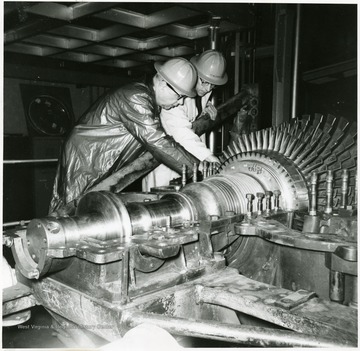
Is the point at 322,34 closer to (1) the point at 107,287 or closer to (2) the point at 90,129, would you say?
(2) the point at 90,129

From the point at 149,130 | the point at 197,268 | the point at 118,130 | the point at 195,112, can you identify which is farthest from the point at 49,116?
the point at 197,268

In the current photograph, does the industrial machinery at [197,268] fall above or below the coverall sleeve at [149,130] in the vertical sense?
below

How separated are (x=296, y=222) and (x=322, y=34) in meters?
3.87

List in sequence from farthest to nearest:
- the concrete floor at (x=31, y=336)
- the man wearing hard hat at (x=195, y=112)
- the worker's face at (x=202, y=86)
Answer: the worker's face at (x=202, y=86) → the man wearing hard hat at (x=195, y=112) → the concrete floor at (x=31, y=336)

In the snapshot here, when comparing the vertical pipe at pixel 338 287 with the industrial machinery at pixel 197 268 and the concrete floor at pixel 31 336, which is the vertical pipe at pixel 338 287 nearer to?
the industrial machinery at pixel 197 268

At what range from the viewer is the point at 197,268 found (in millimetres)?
1426

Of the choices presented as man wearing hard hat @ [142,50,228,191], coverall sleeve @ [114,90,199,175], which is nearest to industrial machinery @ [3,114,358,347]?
coverall sleeve @ [114,90,199,175]

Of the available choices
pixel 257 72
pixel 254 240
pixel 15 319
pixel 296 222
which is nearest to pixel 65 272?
pixel 15 319

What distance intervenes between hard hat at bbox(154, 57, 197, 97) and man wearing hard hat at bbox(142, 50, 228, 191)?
0.38 m

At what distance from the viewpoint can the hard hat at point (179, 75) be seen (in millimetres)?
2746

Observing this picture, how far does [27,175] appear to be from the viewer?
5.66m

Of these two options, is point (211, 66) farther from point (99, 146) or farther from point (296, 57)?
point (99, 146)

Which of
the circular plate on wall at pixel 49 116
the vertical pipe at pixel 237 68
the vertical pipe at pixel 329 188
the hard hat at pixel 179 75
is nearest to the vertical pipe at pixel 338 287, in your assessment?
the vertical pipe at pixel 329 188

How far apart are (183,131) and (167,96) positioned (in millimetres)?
306
